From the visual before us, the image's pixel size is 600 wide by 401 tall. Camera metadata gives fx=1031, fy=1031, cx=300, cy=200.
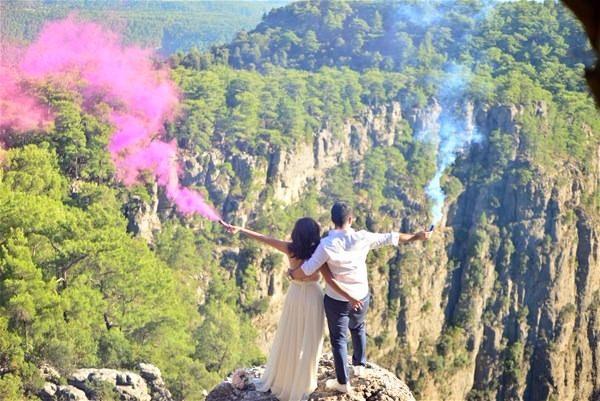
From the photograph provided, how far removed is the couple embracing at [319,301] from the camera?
22.0 ft

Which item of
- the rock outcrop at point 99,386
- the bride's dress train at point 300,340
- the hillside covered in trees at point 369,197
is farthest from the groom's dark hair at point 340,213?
the hillside covered in trees at point 369,197

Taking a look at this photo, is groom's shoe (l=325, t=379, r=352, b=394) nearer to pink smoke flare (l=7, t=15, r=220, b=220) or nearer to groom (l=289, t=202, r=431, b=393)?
groom (l=289, t=202, r=431, b=393)

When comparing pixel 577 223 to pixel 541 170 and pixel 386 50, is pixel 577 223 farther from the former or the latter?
pixel 386 50

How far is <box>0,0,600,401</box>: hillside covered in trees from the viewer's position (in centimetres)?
1927

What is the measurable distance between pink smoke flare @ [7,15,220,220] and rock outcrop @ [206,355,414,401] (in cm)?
1922

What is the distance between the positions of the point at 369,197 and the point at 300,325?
32286 millimetres

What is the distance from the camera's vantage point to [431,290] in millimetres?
41875

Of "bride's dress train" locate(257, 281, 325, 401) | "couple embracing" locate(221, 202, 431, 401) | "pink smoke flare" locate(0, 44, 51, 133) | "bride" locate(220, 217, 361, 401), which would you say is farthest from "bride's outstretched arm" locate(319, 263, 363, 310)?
"pink smoke flare" locate(0, 44, 51, 133)

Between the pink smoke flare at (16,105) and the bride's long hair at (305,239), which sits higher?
the bride's long hair at (305,239)

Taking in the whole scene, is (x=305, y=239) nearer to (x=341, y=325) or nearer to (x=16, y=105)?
(x=341, y=325)

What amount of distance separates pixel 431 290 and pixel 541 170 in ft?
25.3

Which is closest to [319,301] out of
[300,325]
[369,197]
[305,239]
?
[300,325]

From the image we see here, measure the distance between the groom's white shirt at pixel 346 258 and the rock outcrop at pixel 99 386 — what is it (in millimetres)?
9861

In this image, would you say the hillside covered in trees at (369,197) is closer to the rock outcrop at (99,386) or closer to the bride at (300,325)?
the rock outcrop at (99,386)
